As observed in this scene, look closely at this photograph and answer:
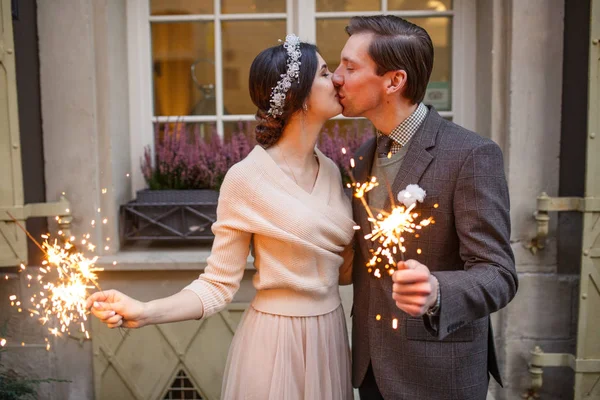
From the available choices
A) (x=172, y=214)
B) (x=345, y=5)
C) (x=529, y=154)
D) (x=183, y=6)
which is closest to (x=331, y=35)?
(x=345, y=5)

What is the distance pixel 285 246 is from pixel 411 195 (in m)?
0.50

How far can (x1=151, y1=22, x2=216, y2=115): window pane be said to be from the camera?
3.35 meters

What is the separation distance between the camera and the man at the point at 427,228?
1.46 metres

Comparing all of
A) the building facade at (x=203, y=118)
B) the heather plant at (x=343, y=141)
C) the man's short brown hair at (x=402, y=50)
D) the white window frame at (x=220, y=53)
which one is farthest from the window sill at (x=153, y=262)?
the man's short brown hair at (x=402, y=50)

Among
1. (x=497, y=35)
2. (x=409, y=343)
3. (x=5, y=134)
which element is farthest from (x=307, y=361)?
(x=497, y=35)

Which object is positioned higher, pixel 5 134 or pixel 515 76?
pixel 515 76

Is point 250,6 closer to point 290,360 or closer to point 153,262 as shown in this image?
point 153,262

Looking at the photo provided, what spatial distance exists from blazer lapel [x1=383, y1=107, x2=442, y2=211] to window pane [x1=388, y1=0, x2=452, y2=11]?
190 cm

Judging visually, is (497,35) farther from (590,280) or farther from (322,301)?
(322,301)

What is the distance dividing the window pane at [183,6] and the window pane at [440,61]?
4.24 ft

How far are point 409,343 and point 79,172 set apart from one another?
2214 millimetres

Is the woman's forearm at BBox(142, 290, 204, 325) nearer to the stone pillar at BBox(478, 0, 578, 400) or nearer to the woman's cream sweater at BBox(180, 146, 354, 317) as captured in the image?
the woman's cream sweater at BBox(180, 146, 354, 317)

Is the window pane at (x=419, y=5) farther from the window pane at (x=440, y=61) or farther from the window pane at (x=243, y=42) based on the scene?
the window pane at (x=243, y=42)

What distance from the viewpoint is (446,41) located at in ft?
10.9
